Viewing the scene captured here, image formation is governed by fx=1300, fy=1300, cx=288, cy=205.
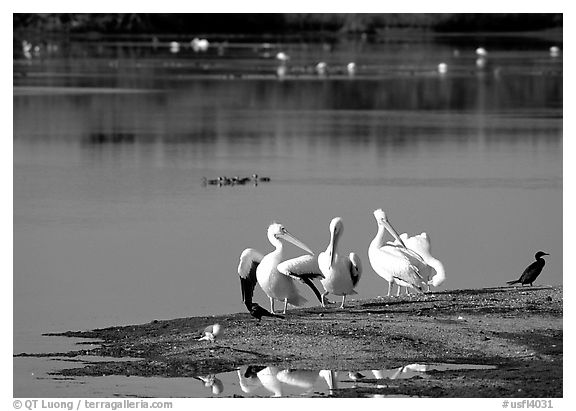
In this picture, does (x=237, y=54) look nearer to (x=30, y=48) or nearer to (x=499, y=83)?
(x=30, y=48)

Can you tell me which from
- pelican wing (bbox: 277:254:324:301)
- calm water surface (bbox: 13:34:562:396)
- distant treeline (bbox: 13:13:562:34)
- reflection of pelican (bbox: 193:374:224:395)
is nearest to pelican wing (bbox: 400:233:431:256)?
calm water surface (bbox: 13:34:562:396)

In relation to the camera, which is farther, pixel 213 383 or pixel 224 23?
pixel 224 23

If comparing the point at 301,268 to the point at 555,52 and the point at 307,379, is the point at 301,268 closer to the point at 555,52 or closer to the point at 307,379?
the point at 307,379

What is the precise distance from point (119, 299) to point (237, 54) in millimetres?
41349

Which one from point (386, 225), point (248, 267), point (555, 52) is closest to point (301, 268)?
point (248, 267)

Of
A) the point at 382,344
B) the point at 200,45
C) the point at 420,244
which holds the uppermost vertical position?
the point at 200,45

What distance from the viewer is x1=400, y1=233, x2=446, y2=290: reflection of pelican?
11.3m

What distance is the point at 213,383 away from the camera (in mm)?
8781

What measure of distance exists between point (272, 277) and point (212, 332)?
2.73 ft

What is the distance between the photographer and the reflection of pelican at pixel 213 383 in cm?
866

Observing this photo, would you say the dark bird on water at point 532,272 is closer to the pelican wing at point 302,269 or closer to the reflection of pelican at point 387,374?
the pelican wing at point 302,269

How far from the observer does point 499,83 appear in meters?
36.7

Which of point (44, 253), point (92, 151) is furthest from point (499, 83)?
point (44, 253)
